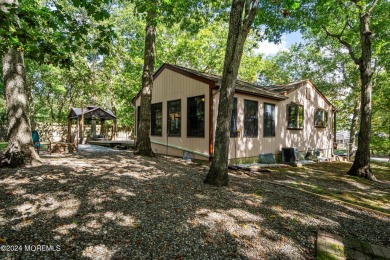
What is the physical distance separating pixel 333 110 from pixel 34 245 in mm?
18222

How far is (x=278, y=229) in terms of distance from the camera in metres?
3.45

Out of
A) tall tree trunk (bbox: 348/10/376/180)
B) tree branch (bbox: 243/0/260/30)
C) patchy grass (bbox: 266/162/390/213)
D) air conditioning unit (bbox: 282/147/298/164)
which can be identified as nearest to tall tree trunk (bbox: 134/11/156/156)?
tree branch (bbox: 243/0/260/30)

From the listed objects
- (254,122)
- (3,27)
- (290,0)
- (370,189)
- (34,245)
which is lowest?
(370,189)

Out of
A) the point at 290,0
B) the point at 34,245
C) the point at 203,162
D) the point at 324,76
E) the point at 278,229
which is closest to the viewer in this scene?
the point at 34,245

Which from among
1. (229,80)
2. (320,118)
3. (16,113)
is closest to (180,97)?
(229,80)

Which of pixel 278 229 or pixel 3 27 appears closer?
pixel 3 27

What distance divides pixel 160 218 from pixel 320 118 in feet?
47.7

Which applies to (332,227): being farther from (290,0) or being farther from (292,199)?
(290,0)

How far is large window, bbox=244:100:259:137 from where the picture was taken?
1008cm

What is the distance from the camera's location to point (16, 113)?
20.3 feet

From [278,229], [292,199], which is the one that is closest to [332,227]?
[278,229]

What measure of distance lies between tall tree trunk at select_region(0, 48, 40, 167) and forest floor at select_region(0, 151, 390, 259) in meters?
0.67

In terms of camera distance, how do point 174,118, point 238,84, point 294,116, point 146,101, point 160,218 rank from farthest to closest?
point 294,116
point 174,118
point 238,84
point 146,101
point 160,218

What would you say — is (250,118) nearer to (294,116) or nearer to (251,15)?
(294,116)
